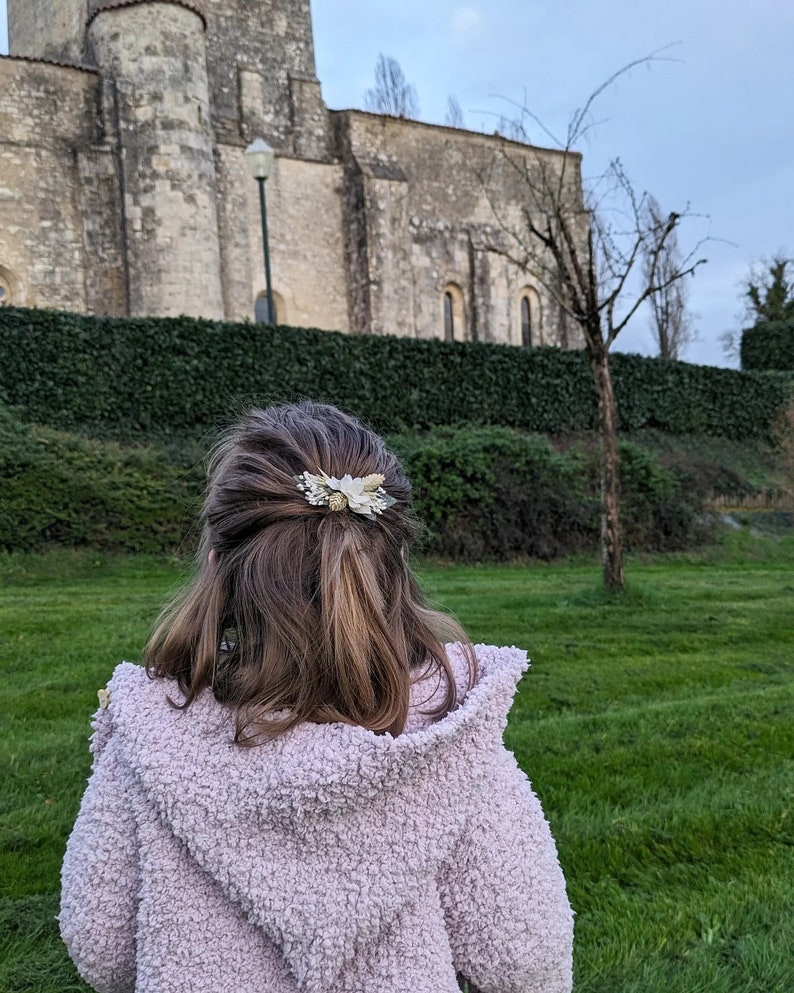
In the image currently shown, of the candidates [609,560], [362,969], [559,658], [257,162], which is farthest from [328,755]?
[257,162]

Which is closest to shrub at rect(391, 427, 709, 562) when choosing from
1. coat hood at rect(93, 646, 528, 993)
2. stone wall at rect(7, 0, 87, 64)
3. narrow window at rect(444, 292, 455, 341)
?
coat hood at rect(93, 646, 528, 993)

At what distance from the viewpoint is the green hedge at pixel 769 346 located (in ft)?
95.1

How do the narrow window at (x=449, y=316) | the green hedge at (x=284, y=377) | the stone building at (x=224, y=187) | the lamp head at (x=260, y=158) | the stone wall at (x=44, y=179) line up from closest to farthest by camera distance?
1. the green hedge at (x=284, y=377)
2. the lamp head at (x=260, y=158)
3. the stone building at (x=224, y=187)
4. the stone wall at (x=44, y=179)
5. the narrow window at (x=449, y=316)

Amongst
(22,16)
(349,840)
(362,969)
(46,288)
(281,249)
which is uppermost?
(22,16)

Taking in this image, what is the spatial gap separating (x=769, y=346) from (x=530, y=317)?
8.06 m

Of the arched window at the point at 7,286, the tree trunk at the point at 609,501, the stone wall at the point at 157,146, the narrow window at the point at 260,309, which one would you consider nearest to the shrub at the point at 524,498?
the tree trunk at the point at 609,501

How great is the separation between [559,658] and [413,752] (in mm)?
5457

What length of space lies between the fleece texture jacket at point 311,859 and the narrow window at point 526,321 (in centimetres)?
2844

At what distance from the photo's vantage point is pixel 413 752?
4.39 ft

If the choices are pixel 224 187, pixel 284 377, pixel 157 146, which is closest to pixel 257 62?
pixel 224 187

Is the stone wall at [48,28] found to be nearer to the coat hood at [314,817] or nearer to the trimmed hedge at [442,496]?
the trimmed hedge at [442,496]

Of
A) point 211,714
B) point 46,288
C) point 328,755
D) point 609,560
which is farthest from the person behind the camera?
point 46,288

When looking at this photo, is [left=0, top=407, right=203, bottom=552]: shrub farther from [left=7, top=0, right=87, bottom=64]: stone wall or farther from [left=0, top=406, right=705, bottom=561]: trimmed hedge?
[left=7, top=0, right=87, bottom=64]: stone wall

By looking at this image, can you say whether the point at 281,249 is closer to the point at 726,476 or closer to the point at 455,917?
the point at 726,476
